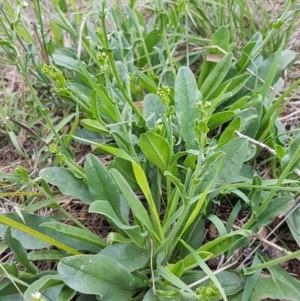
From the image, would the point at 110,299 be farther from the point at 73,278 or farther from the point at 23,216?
the point at 23,216

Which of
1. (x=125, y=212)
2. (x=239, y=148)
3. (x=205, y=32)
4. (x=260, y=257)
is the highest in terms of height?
(x=205, y=32)

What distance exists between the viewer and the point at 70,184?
4.02ft

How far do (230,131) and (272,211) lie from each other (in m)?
0.24

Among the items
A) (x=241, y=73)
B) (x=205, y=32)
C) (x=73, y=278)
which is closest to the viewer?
(x=73, y=278)

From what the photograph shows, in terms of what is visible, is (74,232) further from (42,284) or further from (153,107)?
(153,107)

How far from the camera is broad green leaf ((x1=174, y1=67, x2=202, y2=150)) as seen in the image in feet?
4.23

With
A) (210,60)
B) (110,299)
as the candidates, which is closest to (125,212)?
(110,299)

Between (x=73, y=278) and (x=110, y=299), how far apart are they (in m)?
0.12

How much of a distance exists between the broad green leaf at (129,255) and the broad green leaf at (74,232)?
5 cm

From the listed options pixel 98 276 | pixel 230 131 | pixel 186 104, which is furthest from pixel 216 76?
pixel 98 276

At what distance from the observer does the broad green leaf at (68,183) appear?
1.20 m

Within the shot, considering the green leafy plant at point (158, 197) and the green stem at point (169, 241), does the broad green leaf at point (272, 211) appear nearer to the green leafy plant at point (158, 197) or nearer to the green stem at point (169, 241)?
the green leafy plant at point (158, 197)

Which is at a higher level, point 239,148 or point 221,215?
point 239,148

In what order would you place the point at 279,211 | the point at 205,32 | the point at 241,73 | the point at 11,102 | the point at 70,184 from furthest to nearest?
1. the point at 205,32
2. the point at 11,102
3. the point at 241,73
4. the point at 70,184
5. the point at 279,211
